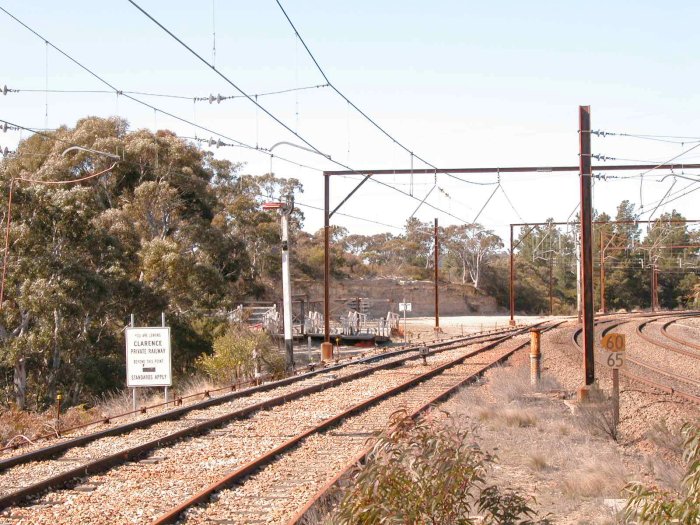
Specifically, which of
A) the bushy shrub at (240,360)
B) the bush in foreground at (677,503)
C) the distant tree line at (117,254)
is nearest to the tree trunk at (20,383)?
the distant tree line at (117,254)

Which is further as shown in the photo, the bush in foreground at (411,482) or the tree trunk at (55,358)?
the tree trunk at (55,358)

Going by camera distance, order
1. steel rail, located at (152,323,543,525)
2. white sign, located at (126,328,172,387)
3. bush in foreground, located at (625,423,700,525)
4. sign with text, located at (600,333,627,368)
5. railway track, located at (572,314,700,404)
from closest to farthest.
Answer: bush in foreground, located at (625,423,700,525) → steel rail, located at (152,323,543,525) → sign with text, located at (600,333,627,368) → white sign, located at (126,328,172,387) → railway track, located at (572,314,700,404)

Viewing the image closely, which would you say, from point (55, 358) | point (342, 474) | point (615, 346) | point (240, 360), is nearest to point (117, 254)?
point (55, 358)

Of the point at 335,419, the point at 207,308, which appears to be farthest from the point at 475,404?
the point at 207,308

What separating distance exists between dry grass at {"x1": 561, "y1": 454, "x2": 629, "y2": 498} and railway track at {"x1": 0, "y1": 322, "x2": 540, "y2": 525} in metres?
4.02

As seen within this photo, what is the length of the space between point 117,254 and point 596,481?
98.7ft

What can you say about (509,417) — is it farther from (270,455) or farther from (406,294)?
(406,294)

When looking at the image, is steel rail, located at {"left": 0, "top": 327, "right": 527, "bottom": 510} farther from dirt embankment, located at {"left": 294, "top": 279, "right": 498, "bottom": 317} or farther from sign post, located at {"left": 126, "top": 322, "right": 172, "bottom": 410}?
dirt embankment, located at {"left": 294, "top": 279, "right": 498, "bottom": 317}

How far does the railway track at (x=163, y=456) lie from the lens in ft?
32.7

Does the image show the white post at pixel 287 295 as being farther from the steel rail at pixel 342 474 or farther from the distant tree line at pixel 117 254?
the steel rail at pixel 342 474

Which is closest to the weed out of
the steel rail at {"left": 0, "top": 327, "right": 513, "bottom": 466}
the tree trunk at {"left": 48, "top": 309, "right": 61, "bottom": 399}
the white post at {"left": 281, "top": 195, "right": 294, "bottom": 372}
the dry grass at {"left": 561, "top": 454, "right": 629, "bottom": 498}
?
the dry grass at {"left": 561, "top": 454, "right": 629, "bottom": 498}

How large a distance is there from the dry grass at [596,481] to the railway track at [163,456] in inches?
158

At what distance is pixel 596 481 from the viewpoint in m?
10.6

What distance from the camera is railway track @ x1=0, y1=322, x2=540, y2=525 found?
995cm
